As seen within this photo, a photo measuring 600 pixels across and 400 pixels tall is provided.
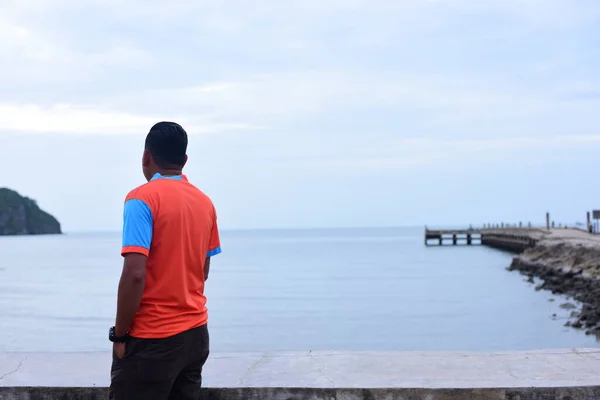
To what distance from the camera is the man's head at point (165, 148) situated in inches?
132

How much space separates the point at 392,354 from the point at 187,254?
2255 mm

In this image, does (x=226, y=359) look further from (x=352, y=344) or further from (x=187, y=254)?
(x=352, y=344)

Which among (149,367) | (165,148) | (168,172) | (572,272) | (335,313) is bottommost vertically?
(335,313)

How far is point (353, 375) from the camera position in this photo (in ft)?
14.5

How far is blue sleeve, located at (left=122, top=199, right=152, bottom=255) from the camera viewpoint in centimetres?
306

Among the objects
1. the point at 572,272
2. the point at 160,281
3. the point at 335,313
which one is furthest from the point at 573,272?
the point at 160,281

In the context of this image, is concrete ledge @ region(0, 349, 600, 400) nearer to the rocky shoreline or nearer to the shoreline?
the shoreline

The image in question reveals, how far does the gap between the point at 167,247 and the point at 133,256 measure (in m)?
0.18

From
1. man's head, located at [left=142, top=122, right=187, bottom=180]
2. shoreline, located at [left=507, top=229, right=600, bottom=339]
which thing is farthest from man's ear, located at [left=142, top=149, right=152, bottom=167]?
shoreline, located at [left=507, top=229, right=600, bottom=339]

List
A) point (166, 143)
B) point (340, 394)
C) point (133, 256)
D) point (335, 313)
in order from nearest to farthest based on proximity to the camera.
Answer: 1. point (133, 256)
2. point (166, 143)
3. point (340, 394)
4. point (335, 313)

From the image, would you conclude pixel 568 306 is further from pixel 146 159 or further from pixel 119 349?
pixel 119 349

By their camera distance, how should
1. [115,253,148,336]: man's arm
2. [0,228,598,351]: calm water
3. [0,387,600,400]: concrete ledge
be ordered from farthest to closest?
[0,228,598,351]: calm water → [0,387,600,400]: concrete ledge → [115,253,148,336]: man's arm

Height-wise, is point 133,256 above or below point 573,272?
above

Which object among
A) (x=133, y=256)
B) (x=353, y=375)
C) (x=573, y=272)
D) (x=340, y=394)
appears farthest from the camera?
(x=573, y=272)
